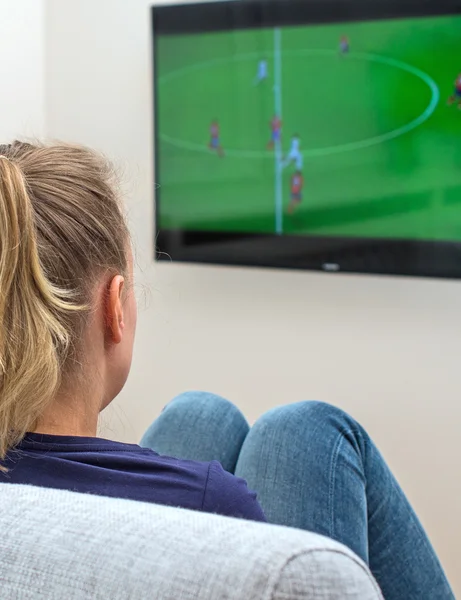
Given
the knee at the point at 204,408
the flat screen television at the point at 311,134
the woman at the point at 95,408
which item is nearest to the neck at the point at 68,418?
the woman at the point at 95,408

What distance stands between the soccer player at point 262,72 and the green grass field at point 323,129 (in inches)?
0.6

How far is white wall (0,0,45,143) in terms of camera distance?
3209 millimetres

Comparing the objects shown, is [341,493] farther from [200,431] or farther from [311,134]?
[311,134]

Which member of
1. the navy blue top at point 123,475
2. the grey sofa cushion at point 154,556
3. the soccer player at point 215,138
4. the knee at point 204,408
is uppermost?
the soccer player at point 215,138

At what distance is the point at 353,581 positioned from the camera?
0.57 m

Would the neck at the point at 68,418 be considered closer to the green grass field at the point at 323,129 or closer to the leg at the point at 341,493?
the leg at the point at 341,493

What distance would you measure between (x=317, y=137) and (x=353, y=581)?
2136mm

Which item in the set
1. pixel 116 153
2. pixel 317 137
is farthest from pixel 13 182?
pixel 116 153

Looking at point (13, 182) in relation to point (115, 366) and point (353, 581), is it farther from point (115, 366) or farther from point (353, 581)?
point (353, 581)

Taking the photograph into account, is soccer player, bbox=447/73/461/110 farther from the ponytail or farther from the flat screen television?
the ponytail

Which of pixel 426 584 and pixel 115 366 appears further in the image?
pixel 426 584

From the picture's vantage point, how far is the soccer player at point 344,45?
2502 millimetres

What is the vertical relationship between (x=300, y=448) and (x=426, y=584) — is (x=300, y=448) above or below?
above

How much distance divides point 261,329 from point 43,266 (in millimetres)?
1963
